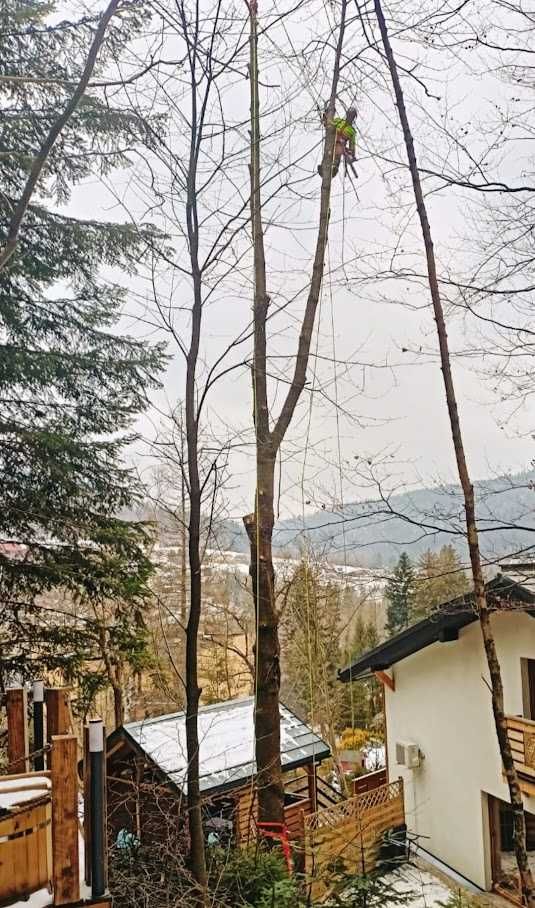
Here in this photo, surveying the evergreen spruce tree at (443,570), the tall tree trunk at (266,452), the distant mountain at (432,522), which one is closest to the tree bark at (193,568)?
the tall tree trunk at (266,452)

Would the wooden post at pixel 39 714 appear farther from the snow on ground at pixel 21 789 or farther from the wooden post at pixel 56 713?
the snow on ground at pixel 21 789

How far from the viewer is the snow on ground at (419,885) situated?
4.90 meters

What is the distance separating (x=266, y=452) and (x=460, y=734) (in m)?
4.55

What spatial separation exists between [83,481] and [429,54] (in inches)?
160

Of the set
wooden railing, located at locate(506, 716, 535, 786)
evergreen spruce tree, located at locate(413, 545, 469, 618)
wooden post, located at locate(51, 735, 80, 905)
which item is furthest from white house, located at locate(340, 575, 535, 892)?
wooden post, located at locate(51, 735, 80, 905)

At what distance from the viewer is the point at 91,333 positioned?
559 cm

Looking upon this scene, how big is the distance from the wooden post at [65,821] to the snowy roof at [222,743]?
8.30ft

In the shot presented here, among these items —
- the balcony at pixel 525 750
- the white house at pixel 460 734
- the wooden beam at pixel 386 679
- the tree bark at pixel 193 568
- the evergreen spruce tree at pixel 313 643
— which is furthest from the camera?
the wooden beam at pixel 386 679

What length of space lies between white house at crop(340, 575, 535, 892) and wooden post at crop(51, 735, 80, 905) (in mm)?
4398

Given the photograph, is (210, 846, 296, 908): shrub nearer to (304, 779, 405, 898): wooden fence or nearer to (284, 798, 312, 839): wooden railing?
(304, 779, 405, 898): wooden fence

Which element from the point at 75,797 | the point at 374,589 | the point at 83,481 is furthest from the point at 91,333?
the point at 75,797

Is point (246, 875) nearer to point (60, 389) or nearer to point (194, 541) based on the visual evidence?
point (194, 541)

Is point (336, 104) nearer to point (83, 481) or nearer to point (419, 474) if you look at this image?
point (419, 474)

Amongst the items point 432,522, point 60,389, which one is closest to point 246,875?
point 432,522
